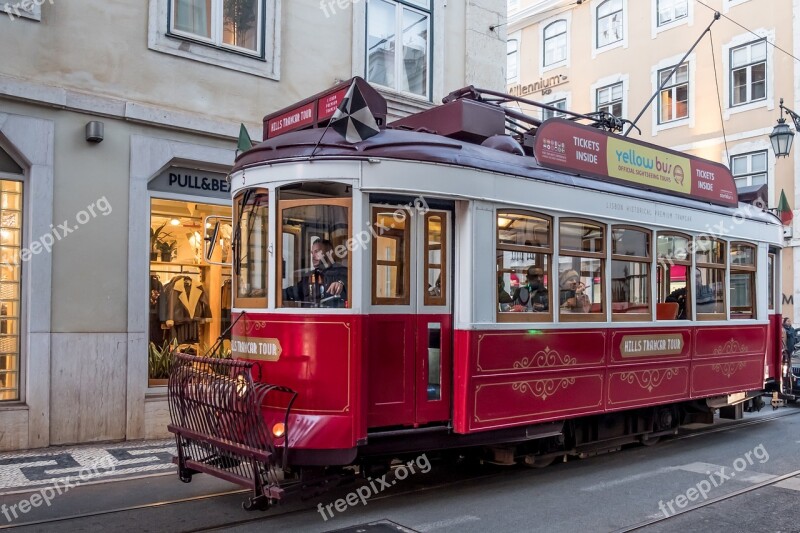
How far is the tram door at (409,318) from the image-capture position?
612 centimetres

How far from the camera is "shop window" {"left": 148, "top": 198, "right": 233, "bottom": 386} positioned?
9875 mm

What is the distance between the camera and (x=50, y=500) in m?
6.60

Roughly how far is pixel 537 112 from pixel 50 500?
21.7 meters

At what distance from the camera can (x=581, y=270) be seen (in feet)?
24.4

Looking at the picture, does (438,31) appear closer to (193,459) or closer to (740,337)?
(740,337)

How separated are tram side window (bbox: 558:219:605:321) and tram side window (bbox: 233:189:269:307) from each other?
2774 millimetres

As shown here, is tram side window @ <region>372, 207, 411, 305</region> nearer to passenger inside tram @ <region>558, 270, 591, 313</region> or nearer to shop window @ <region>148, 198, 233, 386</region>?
passenger inside tram @ <region>558, 270, 591, 313</region>

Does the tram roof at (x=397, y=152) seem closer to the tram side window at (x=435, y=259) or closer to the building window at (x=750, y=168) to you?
the tram side window at (x=435, y=259)

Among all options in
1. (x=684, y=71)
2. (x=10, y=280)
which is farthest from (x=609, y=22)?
(x=10, y=280)

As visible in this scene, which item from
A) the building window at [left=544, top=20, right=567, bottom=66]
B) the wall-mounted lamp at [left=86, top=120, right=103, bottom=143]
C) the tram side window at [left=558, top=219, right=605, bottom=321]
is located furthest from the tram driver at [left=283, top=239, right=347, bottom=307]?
the building window at [left=544, top=20, right=567, bottom=66]

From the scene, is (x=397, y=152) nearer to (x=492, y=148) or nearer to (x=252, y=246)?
(x=492, y=148)

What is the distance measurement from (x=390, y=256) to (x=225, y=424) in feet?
6.08

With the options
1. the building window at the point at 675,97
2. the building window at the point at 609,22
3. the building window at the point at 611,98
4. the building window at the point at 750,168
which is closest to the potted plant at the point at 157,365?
the building window at the point at 750,168

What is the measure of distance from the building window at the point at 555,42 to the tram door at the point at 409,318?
71.9 ft
